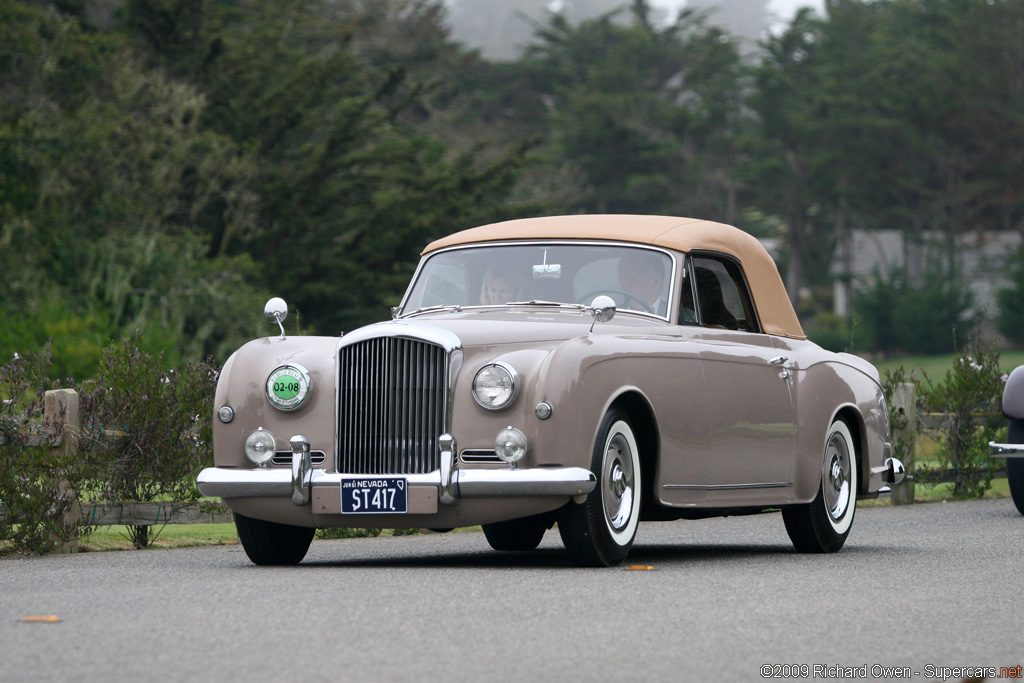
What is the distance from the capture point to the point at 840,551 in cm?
1048

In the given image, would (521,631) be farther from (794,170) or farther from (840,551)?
(794,170)

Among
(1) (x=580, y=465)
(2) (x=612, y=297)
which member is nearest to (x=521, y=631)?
(1) (x=580, y=465)

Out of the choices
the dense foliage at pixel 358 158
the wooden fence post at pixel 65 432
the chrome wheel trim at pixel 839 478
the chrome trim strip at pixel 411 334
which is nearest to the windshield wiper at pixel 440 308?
the chrome trim strip at pixel 411 334

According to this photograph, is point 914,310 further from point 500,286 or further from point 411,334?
point 411,334

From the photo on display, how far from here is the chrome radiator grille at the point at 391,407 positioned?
27.5 feet

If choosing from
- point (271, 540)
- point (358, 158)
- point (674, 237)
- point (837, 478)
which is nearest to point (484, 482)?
point (271, 540)

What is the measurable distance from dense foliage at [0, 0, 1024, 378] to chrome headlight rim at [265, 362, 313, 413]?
11.4 meters

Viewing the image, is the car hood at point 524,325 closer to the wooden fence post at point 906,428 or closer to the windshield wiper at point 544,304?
the windshield wiper at point 544,304

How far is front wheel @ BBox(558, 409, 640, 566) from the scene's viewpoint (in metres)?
8.34

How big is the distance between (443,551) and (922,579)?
3230 mm

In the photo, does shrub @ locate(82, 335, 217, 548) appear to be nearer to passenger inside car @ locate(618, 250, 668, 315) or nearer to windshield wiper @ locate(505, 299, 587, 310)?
windshield wiper @ locate(505, 299, 587, 310)

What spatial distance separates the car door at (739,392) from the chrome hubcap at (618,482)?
766mm

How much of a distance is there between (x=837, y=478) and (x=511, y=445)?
3.30 m

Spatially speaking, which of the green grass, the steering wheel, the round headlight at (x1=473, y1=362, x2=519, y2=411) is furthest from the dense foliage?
the round headlight at (x1=473, y1=362, x2=519, y2=411)
